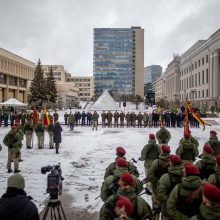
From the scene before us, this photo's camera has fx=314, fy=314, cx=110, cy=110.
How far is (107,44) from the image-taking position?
17412cm

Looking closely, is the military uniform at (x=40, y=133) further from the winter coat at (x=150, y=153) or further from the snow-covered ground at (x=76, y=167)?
the winter coat at (x=150, y=153)

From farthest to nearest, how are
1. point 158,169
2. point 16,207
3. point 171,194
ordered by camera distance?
1. point 158,169
2. point 171,194
3. point 16,207

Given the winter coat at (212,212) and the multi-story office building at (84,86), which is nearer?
the winter coat at (212,212)

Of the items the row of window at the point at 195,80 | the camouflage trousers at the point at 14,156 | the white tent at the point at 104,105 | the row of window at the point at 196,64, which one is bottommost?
the camouflage trousers at the point at 14,156

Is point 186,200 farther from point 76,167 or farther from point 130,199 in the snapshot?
point 76,167

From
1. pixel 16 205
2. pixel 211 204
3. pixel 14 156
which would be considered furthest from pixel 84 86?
pixel 211 204

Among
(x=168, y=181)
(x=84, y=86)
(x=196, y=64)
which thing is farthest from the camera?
(x=84, y=86)

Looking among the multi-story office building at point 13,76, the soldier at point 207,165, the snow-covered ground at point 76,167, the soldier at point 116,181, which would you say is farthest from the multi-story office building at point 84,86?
the soldier at point 116,181

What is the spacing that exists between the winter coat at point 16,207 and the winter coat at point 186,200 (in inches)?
71.3

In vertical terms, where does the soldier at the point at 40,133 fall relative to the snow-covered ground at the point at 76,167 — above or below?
above

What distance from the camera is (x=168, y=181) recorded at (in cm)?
483

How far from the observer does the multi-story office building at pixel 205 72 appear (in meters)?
63.1

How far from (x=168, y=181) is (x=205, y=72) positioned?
69666 mm

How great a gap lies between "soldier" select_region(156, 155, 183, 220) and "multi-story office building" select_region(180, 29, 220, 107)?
46.9 meters
